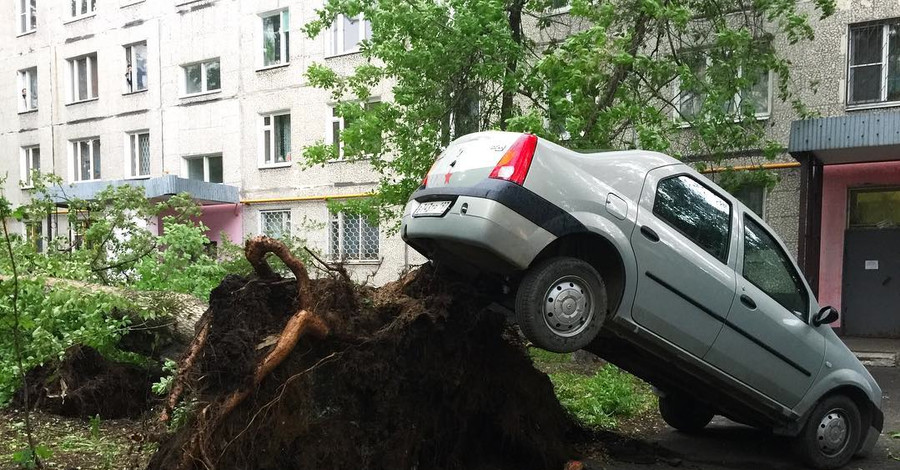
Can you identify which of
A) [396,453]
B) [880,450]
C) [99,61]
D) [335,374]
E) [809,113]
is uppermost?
[99,61]

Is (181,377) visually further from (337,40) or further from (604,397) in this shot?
(337,40)

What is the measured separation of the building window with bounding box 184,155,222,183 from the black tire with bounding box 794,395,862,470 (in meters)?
20.4

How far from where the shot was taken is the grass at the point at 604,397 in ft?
22.8

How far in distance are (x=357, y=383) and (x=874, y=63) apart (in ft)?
42.7

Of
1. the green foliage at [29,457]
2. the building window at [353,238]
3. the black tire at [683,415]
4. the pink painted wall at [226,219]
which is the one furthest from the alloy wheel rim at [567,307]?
the pink painted wall at [226,219]

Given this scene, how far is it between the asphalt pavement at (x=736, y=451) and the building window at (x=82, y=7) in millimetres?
26432

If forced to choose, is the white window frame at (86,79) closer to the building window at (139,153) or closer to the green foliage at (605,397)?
the building window at (139,153)

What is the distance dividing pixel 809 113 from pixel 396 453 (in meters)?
10.5

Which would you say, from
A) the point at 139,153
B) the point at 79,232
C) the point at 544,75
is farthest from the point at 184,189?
the point at 544,75

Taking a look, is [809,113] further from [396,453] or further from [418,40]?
[396,453]

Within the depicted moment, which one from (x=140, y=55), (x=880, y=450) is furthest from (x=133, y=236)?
(x=140, y=55)

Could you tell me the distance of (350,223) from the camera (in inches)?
771

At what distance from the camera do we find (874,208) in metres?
13.4

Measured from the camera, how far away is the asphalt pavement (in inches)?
223
